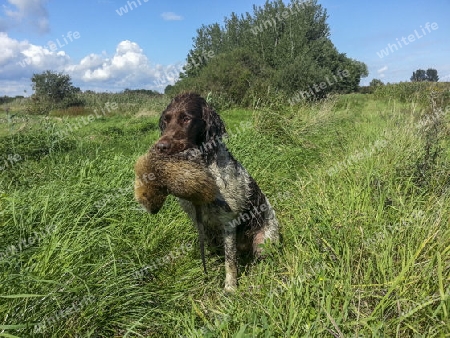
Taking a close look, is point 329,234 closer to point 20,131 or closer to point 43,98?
point 20,131

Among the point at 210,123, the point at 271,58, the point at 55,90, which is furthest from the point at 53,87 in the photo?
the point at 210,123

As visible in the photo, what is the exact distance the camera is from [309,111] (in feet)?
32.9

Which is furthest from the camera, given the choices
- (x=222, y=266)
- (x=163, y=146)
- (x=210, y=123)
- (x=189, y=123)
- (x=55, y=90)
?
(x=55, y=90)

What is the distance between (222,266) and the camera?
3355mm

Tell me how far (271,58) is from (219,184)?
25.7 meters

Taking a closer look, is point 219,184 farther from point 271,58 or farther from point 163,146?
point 271,58

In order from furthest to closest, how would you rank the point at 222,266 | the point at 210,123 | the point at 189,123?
the point at 222,266 → the point at 210,123 → the point at 189,123

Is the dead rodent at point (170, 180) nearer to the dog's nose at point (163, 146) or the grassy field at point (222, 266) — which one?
the dog's nose at point (163, 146)

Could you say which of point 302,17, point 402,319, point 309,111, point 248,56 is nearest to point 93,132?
point 309,111

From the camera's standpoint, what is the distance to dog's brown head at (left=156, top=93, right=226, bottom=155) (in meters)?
2.72

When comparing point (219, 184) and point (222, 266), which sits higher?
point (219, 184)

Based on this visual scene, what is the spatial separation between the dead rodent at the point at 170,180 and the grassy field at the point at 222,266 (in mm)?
673

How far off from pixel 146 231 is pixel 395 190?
2.59m

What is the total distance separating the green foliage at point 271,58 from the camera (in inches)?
726
